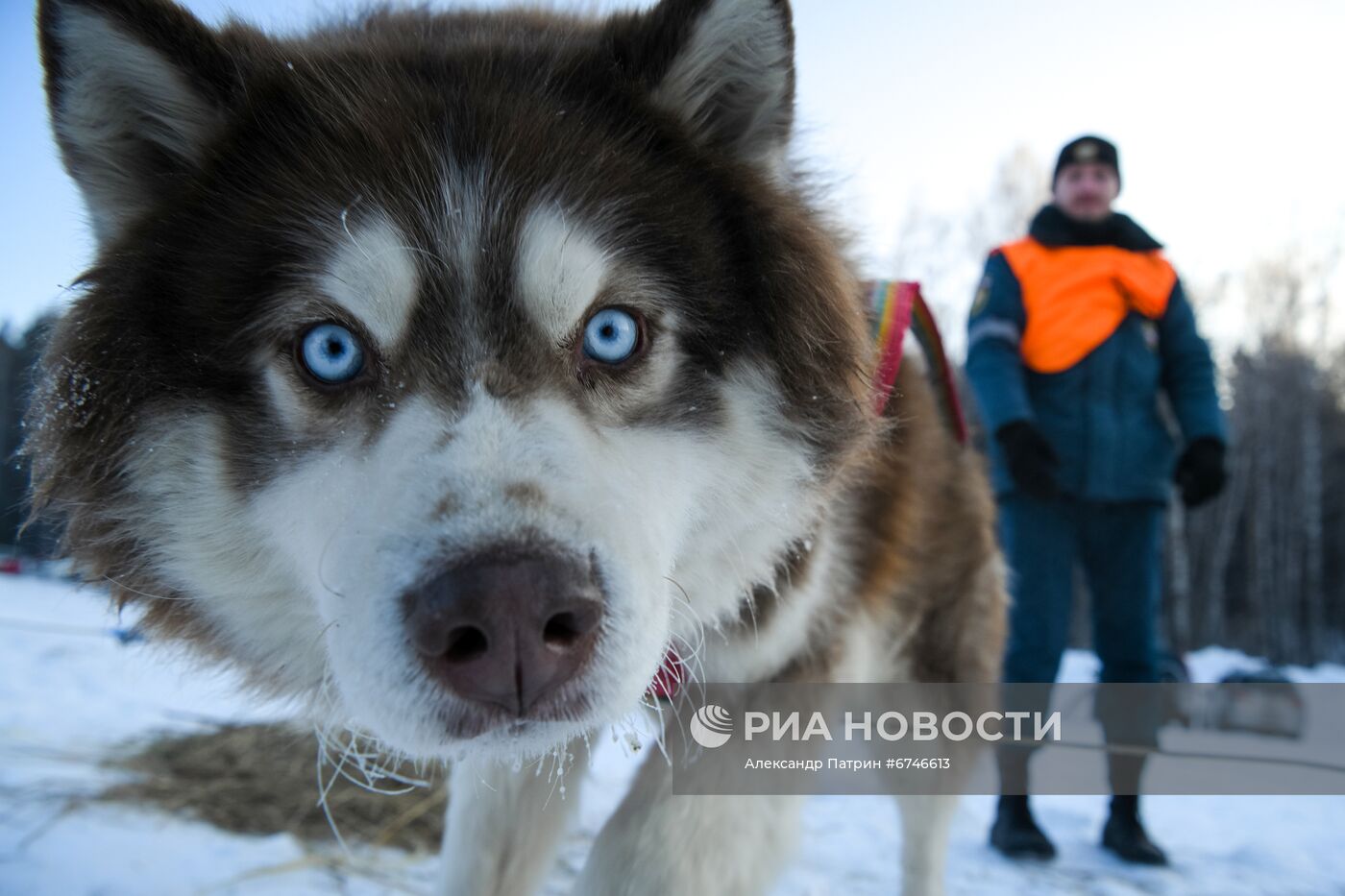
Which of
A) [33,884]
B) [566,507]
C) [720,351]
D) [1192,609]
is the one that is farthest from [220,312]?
[1192,609]

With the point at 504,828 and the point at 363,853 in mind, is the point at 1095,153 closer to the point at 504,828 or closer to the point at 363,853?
the point at 504,828

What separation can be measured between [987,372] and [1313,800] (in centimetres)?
288

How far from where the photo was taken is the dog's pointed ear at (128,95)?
59.8 inches

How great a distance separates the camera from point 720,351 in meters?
1.67

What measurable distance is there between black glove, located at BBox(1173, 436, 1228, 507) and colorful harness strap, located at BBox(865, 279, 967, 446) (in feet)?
5.23

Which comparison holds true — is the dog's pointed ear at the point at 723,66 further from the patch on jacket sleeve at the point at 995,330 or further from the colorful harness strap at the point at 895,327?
the patch on jacket sleeve at the point at 995,330

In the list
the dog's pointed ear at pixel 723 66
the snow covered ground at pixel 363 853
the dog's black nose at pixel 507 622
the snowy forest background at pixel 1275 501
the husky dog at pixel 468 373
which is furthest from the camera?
the snowy forest background at pixel 1275 501

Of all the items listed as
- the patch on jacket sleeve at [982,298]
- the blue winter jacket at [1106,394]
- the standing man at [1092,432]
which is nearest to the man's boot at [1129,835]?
the standing man at [1092,432]

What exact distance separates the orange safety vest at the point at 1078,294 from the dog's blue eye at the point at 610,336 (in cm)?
287

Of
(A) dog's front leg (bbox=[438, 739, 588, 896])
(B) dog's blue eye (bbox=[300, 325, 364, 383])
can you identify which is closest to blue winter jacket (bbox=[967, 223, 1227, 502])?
(A) dog's front leg (bbox=[438, 739, 588, 896])

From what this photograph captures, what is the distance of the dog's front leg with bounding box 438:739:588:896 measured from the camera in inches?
82.2

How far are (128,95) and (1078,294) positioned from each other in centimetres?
362

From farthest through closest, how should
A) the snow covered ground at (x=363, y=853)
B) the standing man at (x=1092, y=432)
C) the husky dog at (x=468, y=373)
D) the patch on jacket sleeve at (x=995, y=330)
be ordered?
1. the patch on jacket sleeve at (x=995, y=330)
2. the standing man at (x=1092, y=432)
3. the snow covered ground at (x=363, y=853)
4. the husky dog at (x=468, y=373)

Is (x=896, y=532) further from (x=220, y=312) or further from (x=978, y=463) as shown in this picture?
(x=220, y=312)
